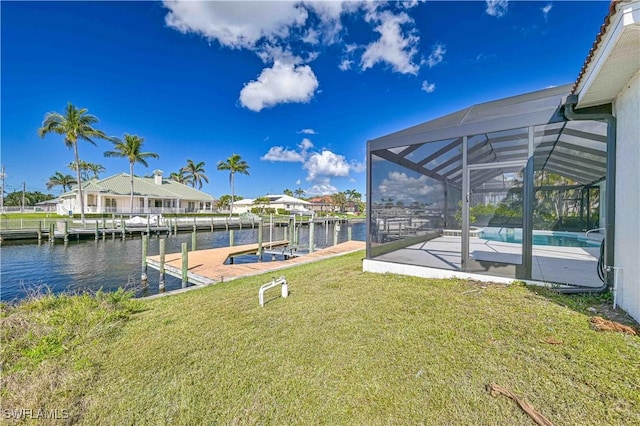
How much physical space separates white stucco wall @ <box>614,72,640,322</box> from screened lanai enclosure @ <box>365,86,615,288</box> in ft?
0.86

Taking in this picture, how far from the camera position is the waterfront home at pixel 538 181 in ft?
9.73

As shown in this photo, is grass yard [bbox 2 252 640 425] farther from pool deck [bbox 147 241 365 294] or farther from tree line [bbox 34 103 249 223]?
tree line [bbox 34 103 249 223]

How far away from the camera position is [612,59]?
8.79ft

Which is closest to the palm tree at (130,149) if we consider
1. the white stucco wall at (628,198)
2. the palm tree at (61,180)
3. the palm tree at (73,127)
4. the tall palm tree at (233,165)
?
the palm tree at (73,127)

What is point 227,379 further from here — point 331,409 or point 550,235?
point 550,235

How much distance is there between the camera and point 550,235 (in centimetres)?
552

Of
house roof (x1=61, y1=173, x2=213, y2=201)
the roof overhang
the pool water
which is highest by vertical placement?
house roof (x1=61, y1=173, x2=213, y2=201)

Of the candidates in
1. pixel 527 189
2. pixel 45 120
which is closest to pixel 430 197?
pixel 527 189

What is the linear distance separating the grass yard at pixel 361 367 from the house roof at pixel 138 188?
3152cm

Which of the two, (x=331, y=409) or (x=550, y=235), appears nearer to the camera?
(x=331, y=409)

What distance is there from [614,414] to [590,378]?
36cm

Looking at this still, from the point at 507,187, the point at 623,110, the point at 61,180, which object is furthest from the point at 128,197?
the point at 61,180

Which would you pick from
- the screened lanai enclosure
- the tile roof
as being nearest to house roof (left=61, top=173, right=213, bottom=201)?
the screened lanai enclosure

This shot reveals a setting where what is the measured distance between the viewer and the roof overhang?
2.18 meters
